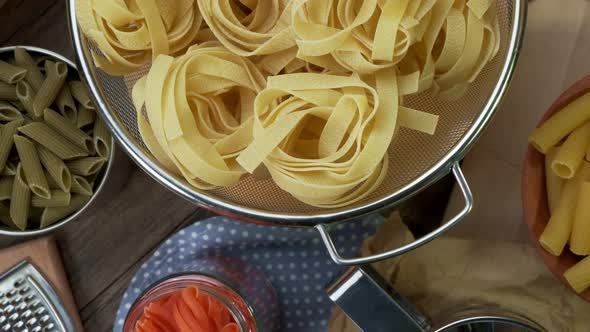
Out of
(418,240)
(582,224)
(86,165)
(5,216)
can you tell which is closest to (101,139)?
(86,165)

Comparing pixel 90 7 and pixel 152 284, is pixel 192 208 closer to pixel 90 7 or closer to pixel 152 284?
pixel 152 284

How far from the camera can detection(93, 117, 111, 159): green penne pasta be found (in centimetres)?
78

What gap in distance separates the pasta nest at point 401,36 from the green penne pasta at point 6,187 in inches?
16.6

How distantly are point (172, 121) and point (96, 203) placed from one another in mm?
360

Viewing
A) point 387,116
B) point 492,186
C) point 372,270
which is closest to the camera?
point 387,116

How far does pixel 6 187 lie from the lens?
782 millimetres

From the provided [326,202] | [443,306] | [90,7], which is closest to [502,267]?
[443,306]

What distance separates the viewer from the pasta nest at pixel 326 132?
0.51 m

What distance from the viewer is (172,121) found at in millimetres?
521

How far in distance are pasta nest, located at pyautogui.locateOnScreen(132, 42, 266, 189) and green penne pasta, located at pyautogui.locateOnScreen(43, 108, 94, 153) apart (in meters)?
0.22

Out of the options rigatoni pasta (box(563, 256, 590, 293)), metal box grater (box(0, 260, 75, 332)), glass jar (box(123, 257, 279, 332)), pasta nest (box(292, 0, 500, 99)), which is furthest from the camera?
metal box grater (box(0, 260, 75, 332))

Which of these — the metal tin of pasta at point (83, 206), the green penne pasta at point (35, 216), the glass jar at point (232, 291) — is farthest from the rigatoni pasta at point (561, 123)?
the green penne pasta at point (35, 216)

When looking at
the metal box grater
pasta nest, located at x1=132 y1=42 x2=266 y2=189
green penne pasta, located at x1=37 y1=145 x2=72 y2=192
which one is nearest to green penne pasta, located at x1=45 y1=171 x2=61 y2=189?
green penne pasta, located at x1=37 y1=145 x2=72 y2=192

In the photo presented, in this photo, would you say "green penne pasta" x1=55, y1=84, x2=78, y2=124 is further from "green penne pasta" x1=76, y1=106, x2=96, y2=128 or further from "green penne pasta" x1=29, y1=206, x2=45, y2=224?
"green penne pasta" x1=29, y1=206, x2=45, y2=224
